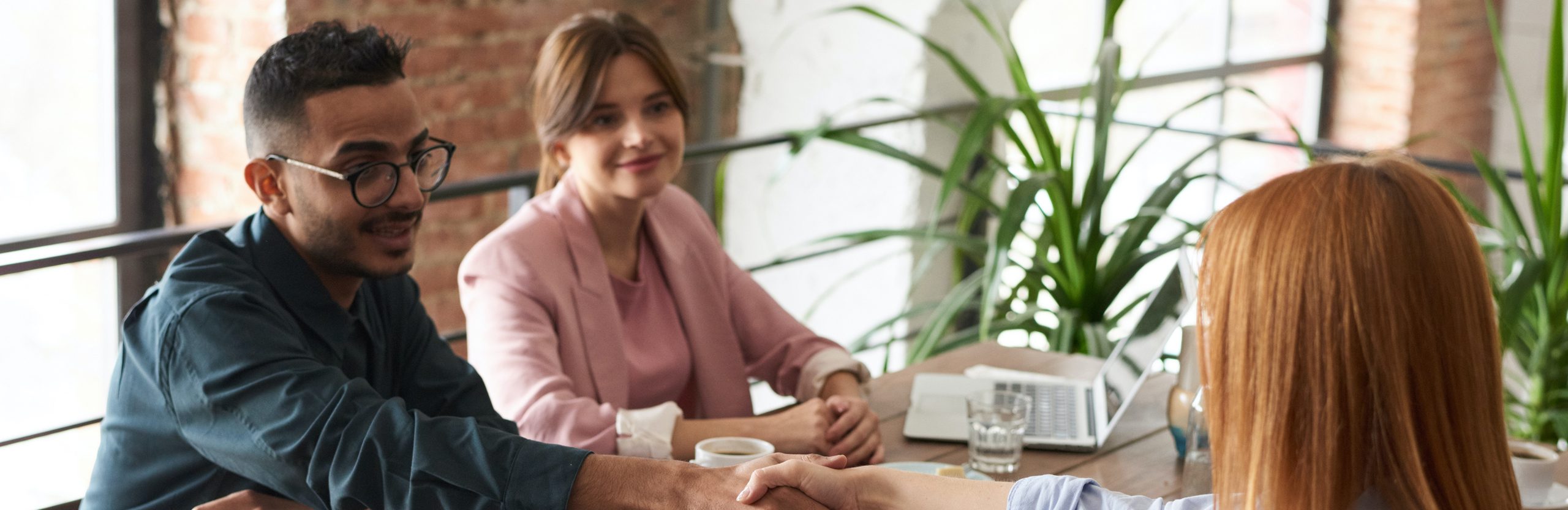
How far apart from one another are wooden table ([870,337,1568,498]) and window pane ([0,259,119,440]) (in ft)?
5.58

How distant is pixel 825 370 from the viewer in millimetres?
1957

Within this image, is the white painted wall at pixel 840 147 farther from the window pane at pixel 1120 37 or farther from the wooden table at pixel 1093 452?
the wooden table at pixel 1093 452

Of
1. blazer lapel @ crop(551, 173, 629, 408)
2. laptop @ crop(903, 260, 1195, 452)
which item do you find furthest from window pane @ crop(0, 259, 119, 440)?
laptop @ crop(903, 260, 1195, 452)

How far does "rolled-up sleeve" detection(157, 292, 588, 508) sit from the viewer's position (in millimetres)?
1182

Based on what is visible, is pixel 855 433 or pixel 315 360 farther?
pixel 855 433

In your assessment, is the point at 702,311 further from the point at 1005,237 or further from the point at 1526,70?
the point at 1526,70

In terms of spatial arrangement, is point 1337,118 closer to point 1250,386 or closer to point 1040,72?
point 1040,72

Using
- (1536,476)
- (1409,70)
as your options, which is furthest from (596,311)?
(1409,70)

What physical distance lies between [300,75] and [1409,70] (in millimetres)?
4656

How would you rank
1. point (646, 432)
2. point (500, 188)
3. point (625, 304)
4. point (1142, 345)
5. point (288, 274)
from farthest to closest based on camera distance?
point (500, 188), point (625, 304), point (1142, 345), point (646, 432), point (288, 274)

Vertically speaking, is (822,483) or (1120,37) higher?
(1120,37)

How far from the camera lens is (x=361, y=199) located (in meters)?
1.38

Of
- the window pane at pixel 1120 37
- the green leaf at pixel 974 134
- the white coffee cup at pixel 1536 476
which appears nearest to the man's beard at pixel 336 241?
the white coffee cup at pixel 1536 476

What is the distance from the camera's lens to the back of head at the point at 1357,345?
34.6 inches
